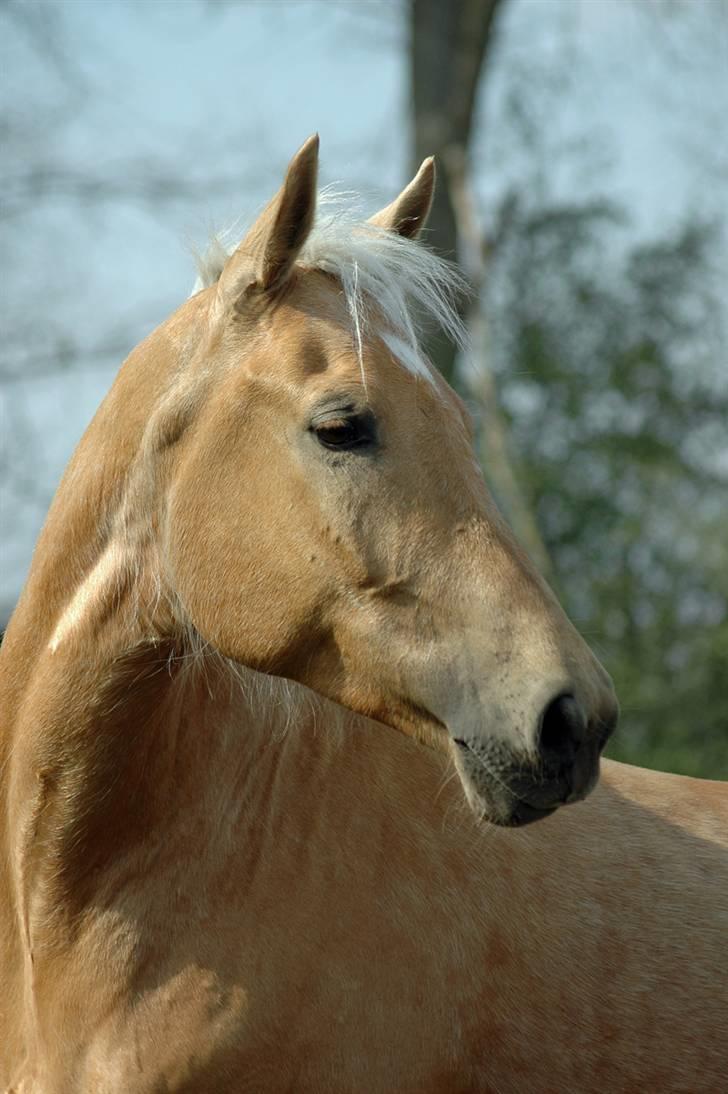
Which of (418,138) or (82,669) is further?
(418,138)

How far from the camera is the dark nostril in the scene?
2580 mm

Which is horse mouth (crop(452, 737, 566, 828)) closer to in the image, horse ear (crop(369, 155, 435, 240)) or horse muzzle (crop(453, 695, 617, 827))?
horse muzzle (crop(453, 695, 617, 827))

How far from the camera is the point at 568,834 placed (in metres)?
3.73

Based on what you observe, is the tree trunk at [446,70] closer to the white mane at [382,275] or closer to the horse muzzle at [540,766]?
the white mane at [382,275]

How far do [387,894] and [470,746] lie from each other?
803mm

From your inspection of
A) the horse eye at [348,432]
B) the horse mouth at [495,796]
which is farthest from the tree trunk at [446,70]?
the horse mouth at [495,796]

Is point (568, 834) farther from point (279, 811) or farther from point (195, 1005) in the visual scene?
point (195, 1005)

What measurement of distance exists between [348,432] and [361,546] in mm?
257

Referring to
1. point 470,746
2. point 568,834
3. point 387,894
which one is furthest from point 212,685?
point 568,834

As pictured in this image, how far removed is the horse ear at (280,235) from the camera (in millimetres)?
2932

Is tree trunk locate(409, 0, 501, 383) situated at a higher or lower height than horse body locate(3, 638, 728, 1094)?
higher

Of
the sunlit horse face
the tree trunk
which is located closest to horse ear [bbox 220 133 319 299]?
the sunlit horse face

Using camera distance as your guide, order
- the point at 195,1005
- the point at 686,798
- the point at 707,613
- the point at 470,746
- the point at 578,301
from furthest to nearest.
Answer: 1. the point at 578,301
2. the point at 707,613
3. the point at 686,798
4. the point at 195,1005
5. the point at 470,746

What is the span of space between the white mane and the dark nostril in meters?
0.88
